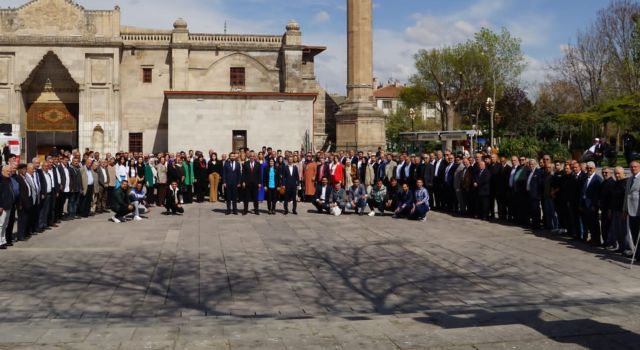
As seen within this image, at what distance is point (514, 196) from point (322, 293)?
9646mm

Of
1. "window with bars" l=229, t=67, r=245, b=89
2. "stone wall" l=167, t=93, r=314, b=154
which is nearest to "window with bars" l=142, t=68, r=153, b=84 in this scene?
"window with bars" l=229, t=67, r=245, b=89

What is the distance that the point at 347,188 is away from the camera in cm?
2072

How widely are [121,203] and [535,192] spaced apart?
11.0m

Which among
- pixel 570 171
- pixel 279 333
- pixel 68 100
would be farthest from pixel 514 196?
pixel 68 100

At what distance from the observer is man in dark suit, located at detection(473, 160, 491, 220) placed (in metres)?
18.6

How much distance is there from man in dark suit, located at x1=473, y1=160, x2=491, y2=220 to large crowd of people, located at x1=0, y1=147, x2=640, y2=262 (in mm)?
Result: 29

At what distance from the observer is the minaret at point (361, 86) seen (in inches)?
1282

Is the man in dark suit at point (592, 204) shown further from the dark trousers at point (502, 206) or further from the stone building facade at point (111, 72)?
the stone building facade at point (111, 72)

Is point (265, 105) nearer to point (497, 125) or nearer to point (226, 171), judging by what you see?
point (226, 171)

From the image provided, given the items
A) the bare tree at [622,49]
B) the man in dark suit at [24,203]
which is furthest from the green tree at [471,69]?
the man in dark suit at [24,203]

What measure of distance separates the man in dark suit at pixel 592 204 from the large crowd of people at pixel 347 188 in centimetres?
2

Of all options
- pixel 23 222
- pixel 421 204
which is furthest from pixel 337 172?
pixel 23 222

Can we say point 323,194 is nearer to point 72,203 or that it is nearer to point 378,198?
point 378,198

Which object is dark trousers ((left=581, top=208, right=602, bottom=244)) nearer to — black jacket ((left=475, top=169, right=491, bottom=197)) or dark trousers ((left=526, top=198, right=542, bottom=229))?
dark trousers ((left=526, top=198, right=542, bottom=229))
